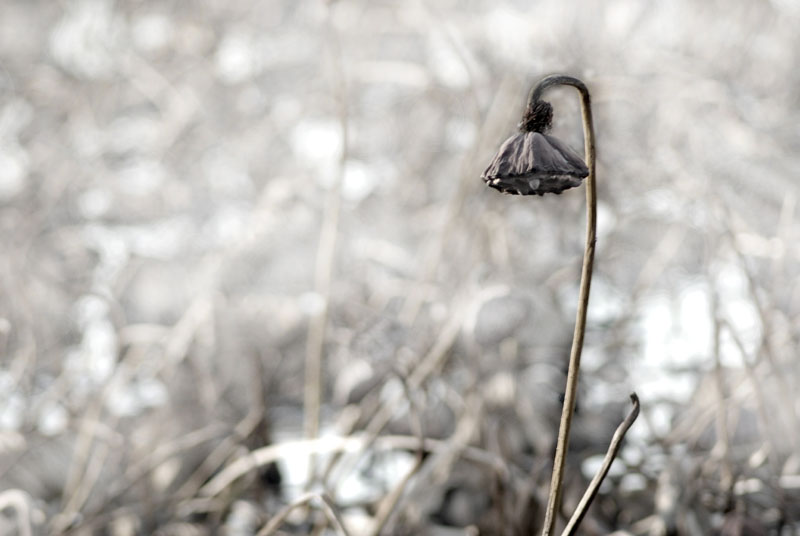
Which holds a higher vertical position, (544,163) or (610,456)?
(544,163)

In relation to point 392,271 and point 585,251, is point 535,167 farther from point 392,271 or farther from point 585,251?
point 392,271

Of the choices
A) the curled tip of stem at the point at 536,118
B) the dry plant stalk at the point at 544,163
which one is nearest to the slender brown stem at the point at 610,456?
the dry plant stalk at the point at 544,163

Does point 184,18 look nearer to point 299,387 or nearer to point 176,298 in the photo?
point 176,298

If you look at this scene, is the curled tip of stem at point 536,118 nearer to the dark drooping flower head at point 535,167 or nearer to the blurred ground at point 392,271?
the dark drooping flower head at point 535,167

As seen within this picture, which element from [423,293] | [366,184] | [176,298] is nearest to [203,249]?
[176,298]

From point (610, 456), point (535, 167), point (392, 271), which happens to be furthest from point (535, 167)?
point (392, 271)

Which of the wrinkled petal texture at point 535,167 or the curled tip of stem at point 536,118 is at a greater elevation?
the curled tip of stem at point 536,118

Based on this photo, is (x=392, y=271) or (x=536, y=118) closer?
(x=536, y=118)
